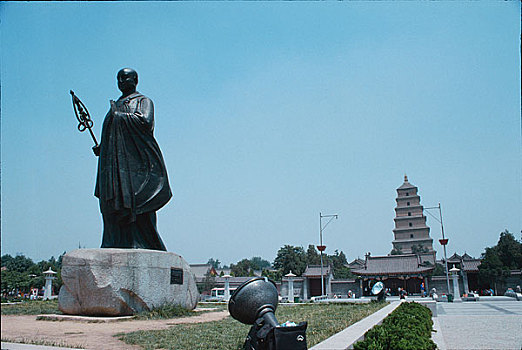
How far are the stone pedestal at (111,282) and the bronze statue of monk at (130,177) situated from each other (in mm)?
865

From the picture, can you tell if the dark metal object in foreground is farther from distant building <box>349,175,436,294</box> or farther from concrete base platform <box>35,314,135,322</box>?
distant building <box>349,175,436,294</box>

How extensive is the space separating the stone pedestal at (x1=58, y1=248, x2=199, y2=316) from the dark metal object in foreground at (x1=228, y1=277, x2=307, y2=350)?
14.9 feet

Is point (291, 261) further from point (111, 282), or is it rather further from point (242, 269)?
point (111, 282)

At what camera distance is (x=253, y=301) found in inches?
138

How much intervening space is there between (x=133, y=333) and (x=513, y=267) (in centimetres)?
3582

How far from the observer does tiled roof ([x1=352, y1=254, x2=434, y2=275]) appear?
3388 centimetres

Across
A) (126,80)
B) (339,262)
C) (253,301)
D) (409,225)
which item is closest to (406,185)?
(409,225)

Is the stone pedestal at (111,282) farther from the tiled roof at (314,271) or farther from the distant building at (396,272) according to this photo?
the distant building at (396,272)

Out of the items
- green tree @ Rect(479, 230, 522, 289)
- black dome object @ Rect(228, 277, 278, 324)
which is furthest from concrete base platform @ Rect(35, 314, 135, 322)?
green tree @ Rect(479, 230, 522, 289)

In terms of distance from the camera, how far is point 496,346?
6648 millimetres

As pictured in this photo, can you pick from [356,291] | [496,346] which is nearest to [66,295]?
[496,346]

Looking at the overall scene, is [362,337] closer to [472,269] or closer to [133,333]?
[133,333]

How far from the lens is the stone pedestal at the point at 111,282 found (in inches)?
290

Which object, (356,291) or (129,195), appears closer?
(129,195)
